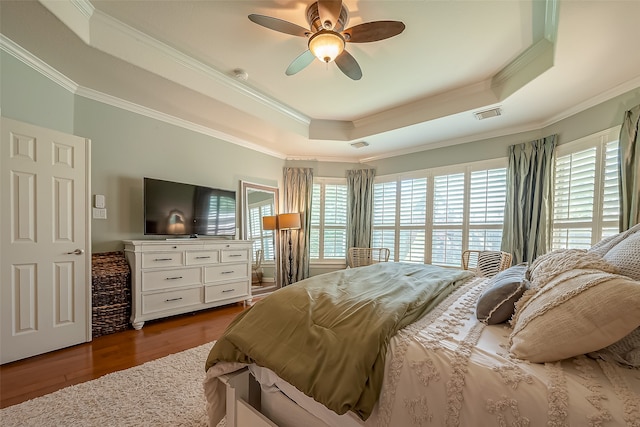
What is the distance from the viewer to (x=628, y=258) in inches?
42.1

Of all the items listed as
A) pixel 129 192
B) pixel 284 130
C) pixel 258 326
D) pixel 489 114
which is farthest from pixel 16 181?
pixel 489 114

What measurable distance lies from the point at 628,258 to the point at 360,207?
3.81 meters

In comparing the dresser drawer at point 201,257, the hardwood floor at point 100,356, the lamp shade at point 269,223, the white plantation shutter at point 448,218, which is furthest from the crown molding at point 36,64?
the white plantation shutter at point 448,218

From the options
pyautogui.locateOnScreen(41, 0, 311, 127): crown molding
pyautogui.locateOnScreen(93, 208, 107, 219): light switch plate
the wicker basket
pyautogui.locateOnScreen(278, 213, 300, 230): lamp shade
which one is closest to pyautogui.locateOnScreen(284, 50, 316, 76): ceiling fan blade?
pyautogui.locateOnScreen(41, 0, 311, 127): crown molding

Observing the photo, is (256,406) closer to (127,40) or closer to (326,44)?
(326,44)

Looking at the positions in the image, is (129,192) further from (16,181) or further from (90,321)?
(90,321)

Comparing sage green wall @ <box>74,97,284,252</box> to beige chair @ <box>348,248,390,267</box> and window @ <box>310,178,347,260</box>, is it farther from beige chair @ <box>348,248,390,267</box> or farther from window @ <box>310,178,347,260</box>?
beige chair @ <box>348,248,390,267</box>

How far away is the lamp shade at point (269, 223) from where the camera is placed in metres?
4.34

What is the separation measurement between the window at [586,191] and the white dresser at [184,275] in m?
4.01

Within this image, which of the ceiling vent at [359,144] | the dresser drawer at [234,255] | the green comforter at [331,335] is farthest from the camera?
the ceiling vent at [359,144]

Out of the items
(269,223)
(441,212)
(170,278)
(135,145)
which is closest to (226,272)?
(170,278)

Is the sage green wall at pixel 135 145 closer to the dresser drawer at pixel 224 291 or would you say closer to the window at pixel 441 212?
the window at pixel 441 212

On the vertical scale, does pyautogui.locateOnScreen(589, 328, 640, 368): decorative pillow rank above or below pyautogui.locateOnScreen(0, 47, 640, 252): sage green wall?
below

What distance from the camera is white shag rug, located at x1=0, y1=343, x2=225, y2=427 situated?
58.4 inches
